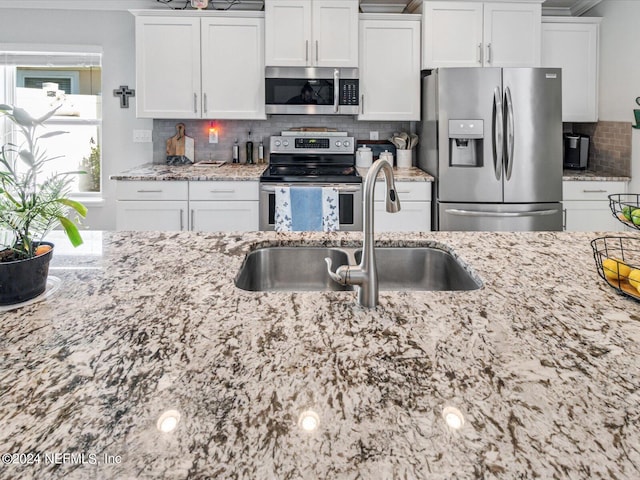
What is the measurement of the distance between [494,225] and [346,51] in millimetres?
1736

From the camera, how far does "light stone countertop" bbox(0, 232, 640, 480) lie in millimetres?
590

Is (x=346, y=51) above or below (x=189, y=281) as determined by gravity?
above

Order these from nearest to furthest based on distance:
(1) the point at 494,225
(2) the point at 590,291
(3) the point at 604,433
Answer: (3) the point at 604,433, (2) the point at 590,291, (1) the point at 494,225

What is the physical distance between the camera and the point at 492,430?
0.64 meters

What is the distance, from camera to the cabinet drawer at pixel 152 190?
353 centimetres

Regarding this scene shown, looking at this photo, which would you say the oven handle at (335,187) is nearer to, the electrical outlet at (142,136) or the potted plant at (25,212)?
the electrical outlet at (142,136)

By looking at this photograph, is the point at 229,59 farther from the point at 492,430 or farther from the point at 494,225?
the point at 492,430

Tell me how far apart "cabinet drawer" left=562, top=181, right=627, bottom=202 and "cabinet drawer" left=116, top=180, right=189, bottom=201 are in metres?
2.85

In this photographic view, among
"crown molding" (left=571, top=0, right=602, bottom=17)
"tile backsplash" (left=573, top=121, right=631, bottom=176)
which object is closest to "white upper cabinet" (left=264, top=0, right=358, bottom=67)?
"crown molding" (left=571, top=0, right=602, bottom=17)

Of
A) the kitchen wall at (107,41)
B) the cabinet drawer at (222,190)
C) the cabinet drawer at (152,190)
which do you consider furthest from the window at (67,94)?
the cabinet drawer at (222,190)

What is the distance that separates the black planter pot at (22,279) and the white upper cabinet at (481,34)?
3411mm

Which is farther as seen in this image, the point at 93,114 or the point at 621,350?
the point at 93,114

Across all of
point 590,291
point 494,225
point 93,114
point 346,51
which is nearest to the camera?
point 590,291

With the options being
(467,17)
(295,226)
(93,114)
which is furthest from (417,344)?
(93,114)
